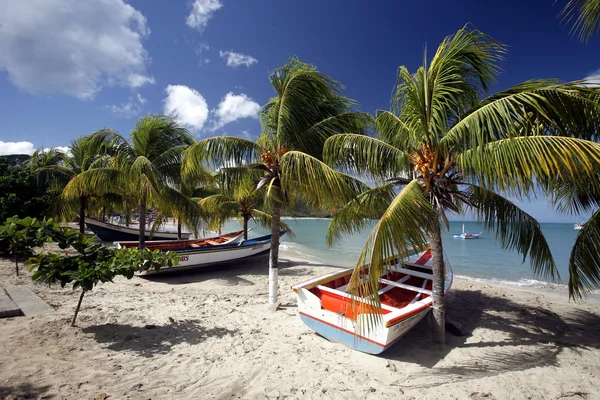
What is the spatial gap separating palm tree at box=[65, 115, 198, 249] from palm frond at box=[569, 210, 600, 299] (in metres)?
10.5

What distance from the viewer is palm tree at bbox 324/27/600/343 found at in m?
3.10

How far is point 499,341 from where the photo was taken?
5.02 meters

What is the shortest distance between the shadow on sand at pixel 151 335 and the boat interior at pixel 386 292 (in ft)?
6.12

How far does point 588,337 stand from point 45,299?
11104 mm

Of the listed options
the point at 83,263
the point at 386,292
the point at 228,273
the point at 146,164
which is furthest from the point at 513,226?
the point at 146,164

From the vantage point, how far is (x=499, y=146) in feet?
10.6

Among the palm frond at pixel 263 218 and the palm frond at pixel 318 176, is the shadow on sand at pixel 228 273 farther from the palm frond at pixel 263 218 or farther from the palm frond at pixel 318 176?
the palm frond at pixel 318 176

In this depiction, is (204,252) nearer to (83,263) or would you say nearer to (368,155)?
(83,263)

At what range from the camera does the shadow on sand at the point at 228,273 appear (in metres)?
9.22

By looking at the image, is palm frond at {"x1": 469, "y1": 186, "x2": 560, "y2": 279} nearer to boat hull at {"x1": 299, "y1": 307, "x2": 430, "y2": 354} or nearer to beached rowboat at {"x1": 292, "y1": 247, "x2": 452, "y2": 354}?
beached rowboat at {"x1": 292, "y1": 247, "x2": 452, "y2": 354}

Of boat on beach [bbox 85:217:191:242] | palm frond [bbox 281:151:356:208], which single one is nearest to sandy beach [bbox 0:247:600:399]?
palm frond [bbox 281:151:356:208]

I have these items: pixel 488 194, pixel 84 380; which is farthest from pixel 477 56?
pixel 84 380

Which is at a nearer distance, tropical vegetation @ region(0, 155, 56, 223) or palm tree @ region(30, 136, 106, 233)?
tropical vegetation @ region(0, 155, 56, 223)

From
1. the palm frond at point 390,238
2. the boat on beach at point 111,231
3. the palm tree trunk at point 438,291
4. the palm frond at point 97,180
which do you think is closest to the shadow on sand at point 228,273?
the palm frond at point 97,180
